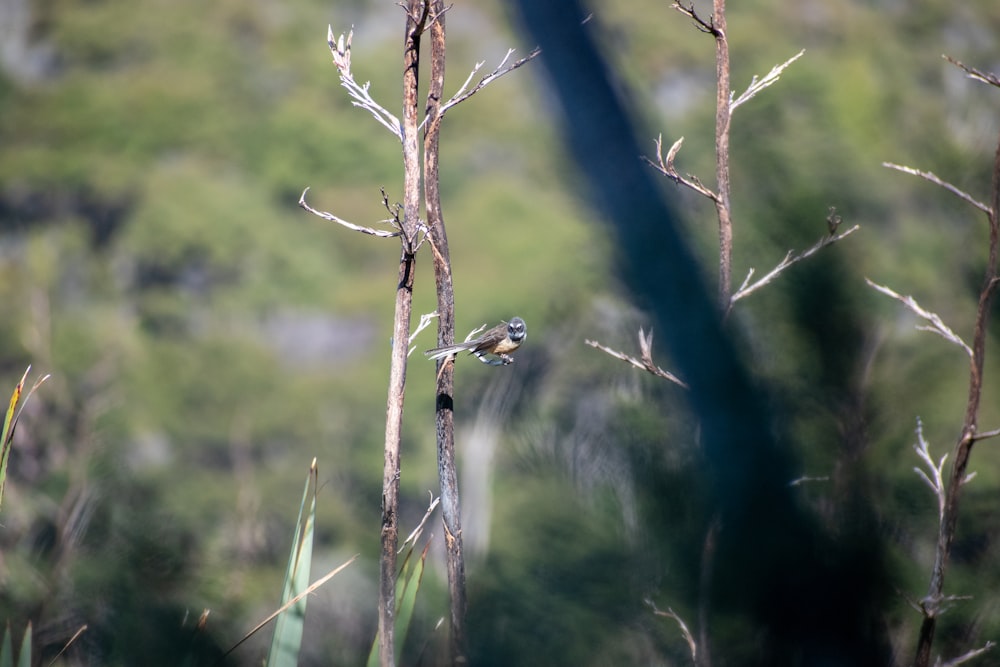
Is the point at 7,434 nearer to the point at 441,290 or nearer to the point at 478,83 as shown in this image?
the point at 441,290

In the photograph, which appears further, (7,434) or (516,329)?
(516,329)

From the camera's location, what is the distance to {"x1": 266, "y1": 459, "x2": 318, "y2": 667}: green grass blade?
1.70 m

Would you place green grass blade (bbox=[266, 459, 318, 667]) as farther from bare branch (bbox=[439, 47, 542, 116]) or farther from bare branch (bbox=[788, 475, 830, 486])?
bare branch (bbox=[788, 475, 830, 486])

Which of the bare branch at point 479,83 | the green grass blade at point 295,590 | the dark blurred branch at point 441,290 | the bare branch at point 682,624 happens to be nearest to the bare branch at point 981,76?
the bare branch at point 479,83

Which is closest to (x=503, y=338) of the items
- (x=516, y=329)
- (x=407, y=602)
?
(x=516, y=329)

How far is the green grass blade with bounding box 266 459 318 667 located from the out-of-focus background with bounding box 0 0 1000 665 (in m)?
0.11

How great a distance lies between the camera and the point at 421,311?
634 inches

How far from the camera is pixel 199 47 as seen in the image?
75.6 ft

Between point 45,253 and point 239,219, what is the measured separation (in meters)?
4.06

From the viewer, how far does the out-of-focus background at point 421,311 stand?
1025 millimetres

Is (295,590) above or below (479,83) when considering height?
below

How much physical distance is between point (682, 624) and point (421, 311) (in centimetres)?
1517

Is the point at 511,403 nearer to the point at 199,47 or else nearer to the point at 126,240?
the point at 126,240

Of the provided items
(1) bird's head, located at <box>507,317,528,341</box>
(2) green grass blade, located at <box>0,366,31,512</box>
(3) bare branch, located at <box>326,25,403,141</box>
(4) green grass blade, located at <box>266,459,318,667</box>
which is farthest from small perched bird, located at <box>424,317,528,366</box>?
(2) green grass blade, located at <box>0,366,31,512</box>
